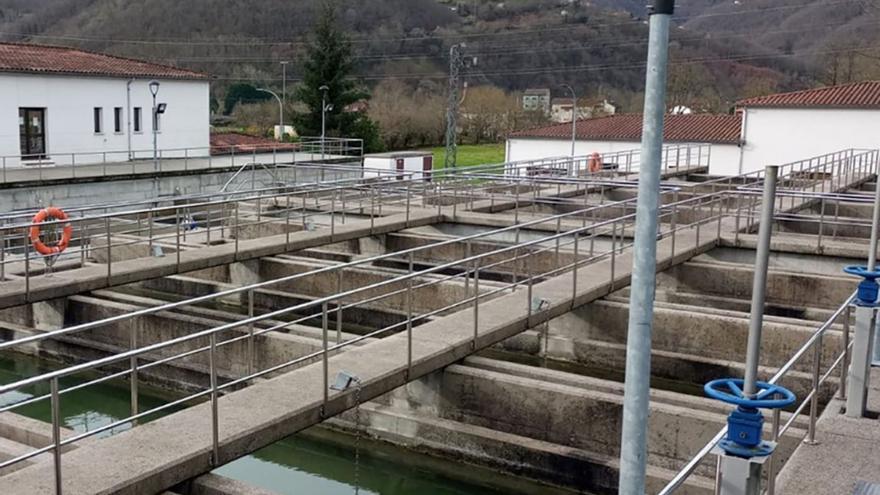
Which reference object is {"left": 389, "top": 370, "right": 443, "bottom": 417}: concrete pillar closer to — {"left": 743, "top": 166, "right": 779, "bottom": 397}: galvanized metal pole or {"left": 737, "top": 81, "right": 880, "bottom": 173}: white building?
{"left": 743, "top": 166, "right": 779, "bottom": 397}: galvanized metal pole

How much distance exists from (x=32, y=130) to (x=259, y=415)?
2988 cm

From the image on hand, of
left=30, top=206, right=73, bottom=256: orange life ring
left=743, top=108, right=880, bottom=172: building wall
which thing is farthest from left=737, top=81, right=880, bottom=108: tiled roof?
left=30, top=206, right=73, bottom=256: orange life ring

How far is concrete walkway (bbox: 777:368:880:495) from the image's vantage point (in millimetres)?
6109

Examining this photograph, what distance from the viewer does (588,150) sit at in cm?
4169

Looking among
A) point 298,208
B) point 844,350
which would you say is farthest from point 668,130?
point 844,350

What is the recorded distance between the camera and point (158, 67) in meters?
40.6

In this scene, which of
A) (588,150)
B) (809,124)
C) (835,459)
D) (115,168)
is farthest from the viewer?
(588,150)

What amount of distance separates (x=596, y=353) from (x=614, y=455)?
355cm

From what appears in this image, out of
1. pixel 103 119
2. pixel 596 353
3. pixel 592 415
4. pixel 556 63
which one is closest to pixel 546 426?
pixel 592 415

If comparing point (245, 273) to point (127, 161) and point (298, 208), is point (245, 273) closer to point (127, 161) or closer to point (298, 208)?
point (298, 208)

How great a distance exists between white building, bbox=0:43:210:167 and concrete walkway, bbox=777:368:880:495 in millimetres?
28278

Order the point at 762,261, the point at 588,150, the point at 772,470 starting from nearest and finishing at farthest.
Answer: the point at 762,261, the point at 772,470, the point at 588,150

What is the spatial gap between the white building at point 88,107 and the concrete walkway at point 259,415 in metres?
23.8

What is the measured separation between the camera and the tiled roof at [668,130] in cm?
3744
